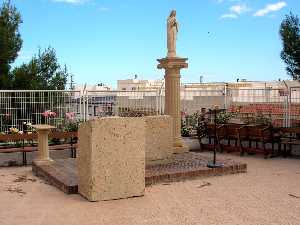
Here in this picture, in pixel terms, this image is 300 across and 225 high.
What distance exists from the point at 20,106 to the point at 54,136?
82.8 inches

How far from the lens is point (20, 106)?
13.6 metres

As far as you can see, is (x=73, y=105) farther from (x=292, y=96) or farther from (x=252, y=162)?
(x=292, y=96)

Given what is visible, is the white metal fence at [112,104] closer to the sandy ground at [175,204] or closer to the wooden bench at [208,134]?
the wooden bench at [208,134]

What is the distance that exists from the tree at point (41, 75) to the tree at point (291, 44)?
9540mm

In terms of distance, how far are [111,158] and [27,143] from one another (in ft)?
20.7

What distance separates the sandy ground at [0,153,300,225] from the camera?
→ 20.6ft

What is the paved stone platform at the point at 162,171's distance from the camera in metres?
8.61

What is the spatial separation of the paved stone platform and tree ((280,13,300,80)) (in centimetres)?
486

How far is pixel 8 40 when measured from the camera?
714 inches

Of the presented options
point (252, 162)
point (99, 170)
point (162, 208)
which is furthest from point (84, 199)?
point (252, 162)

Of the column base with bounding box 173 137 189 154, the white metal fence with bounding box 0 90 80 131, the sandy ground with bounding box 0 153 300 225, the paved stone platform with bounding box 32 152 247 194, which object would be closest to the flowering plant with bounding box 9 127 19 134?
the white metal fence with bounding box 0 90 80 131

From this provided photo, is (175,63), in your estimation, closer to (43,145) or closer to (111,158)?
(43,145)

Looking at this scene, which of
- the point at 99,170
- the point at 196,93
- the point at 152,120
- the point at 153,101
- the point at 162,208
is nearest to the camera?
the point at 162,208

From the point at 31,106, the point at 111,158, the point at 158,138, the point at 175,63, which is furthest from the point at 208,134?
the point at 111,158
